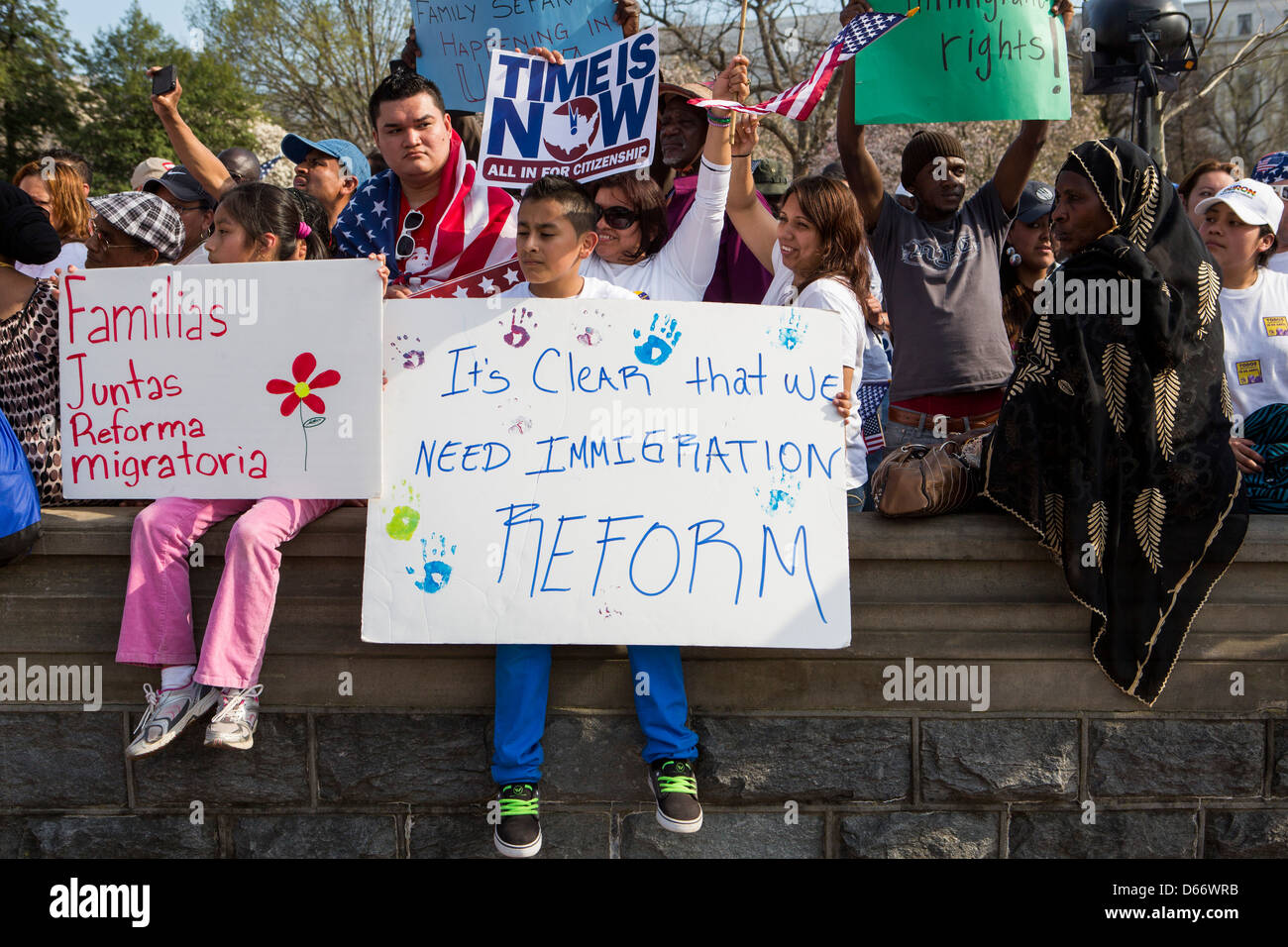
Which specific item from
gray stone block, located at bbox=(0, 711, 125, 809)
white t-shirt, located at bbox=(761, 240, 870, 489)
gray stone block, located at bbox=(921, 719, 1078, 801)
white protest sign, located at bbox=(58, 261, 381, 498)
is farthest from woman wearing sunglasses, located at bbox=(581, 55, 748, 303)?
gray stone block, located at bbox=(0, 711, 125, 809)

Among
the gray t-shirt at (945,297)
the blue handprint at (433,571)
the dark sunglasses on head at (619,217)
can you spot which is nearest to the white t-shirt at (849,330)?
the gray t-shirt at (945,297)

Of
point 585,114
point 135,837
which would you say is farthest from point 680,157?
point 135,837

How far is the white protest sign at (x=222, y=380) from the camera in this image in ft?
11.6

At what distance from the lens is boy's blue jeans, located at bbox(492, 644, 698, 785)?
355 centimetres

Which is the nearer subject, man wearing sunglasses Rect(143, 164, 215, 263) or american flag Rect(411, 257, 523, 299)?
american flag Rect(411, 257, 523, 299)

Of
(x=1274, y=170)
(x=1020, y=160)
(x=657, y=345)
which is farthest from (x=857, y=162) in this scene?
(x=1274, y=170)

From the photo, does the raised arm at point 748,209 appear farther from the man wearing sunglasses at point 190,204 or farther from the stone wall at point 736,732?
the man wearing sunglasses at point 190,204

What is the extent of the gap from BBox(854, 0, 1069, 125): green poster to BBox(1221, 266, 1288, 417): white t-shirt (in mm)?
929

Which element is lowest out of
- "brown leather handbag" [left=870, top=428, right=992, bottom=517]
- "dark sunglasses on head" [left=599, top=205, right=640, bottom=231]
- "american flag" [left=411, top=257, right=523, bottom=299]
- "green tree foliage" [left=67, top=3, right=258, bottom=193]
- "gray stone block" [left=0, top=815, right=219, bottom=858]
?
"gray stone block" [left=0, top=815, right=219, bottom=858]

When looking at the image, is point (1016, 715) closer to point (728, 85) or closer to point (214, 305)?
point (728, 85)

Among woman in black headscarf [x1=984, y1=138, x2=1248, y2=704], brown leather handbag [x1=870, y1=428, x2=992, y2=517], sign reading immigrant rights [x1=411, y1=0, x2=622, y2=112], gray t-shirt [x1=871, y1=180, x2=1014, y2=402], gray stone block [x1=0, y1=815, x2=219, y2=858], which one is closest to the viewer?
woman in black headscarf [x1=984, y1=138, x2=1248, y2=704]

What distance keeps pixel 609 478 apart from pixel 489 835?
3.98 feet

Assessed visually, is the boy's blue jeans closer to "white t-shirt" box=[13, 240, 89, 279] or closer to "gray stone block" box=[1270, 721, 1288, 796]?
"gray stone block" box=[1270, 721, 1288, 796]

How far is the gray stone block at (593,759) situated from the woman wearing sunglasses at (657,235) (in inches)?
59.9
